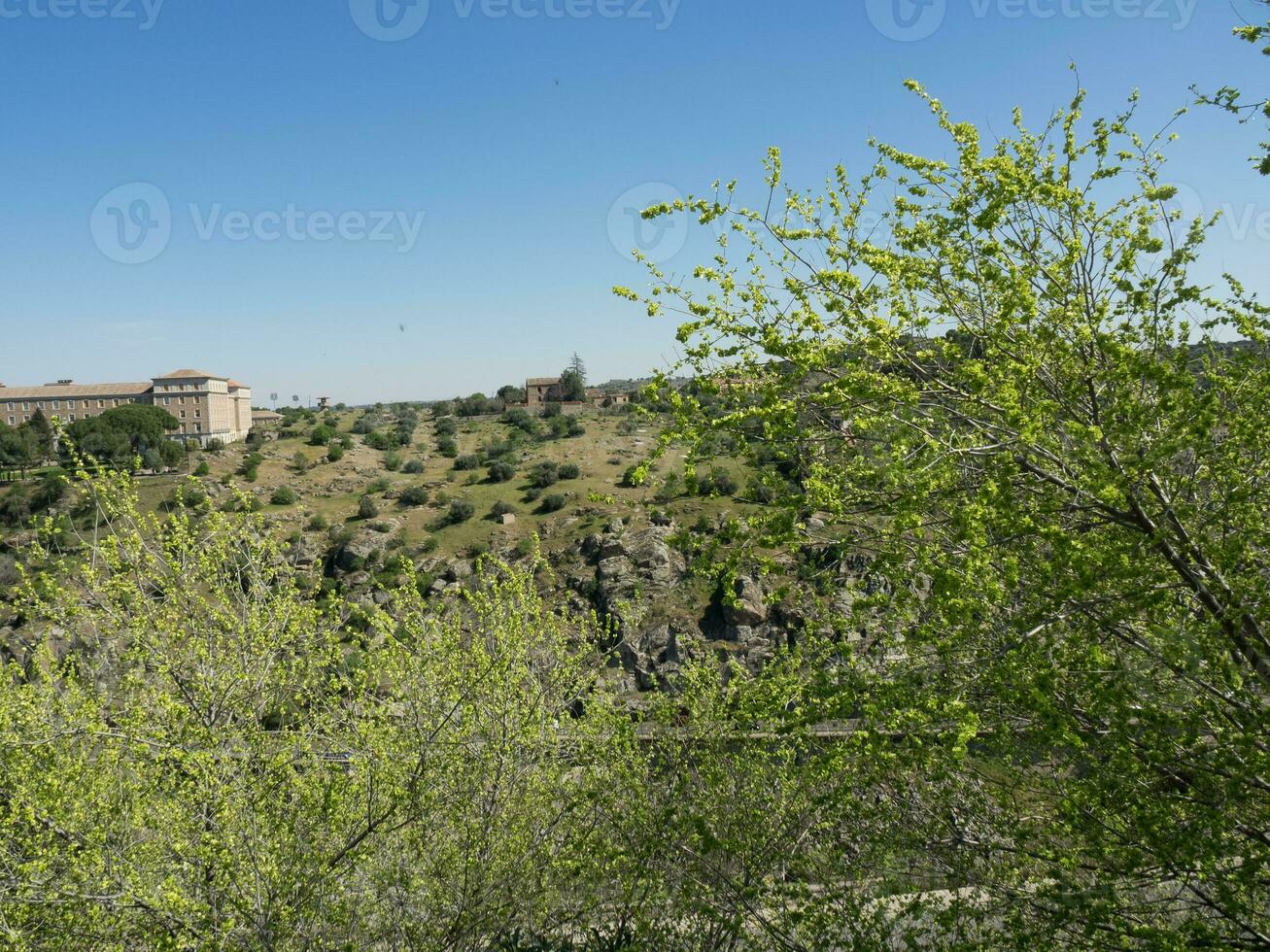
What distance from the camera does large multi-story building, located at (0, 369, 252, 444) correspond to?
268 feet

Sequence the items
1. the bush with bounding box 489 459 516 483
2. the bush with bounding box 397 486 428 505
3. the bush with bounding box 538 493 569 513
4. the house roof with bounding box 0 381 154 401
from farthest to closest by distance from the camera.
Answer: the house roof with bounding box 0 381 154 401, the bush with bounding box 489 459 516 483, the bush with bounding box 397 486 428 505, the bush with bounding box 538 493 569 513

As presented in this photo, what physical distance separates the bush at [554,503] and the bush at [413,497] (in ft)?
27.6

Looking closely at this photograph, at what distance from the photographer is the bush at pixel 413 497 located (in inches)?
1960

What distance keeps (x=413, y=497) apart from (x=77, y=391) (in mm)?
62136

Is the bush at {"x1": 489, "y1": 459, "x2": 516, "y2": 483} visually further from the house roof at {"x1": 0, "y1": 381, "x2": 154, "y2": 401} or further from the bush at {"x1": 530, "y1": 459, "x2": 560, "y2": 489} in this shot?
the house roof at {"x1": 0, "y1": 381, "x2": 154, "y2": 401}

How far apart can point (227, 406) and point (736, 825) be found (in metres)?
90.4

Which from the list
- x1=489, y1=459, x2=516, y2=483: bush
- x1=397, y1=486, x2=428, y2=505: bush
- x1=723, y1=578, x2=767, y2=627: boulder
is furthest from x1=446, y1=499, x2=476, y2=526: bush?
x1=723, y1=578, x2=767, y2=627: boulder

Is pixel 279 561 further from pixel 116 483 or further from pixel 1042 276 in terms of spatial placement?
pixel 1042 276

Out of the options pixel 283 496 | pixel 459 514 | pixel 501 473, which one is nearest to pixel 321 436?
pixel 283 496

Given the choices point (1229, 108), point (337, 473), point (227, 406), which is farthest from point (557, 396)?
point (1229, 108)

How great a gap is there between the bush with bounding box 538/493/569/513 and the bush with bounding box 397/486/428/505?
331 inches

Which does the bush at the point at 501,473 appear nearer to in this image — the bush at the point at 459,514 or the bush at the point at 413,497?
the bush at the point at 413,497

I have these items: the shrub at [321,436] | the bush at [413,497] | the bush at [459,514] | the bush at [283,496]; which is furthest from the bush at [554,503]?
the shrub at [321,436]

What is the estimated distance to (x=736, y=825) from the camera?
313 inches
